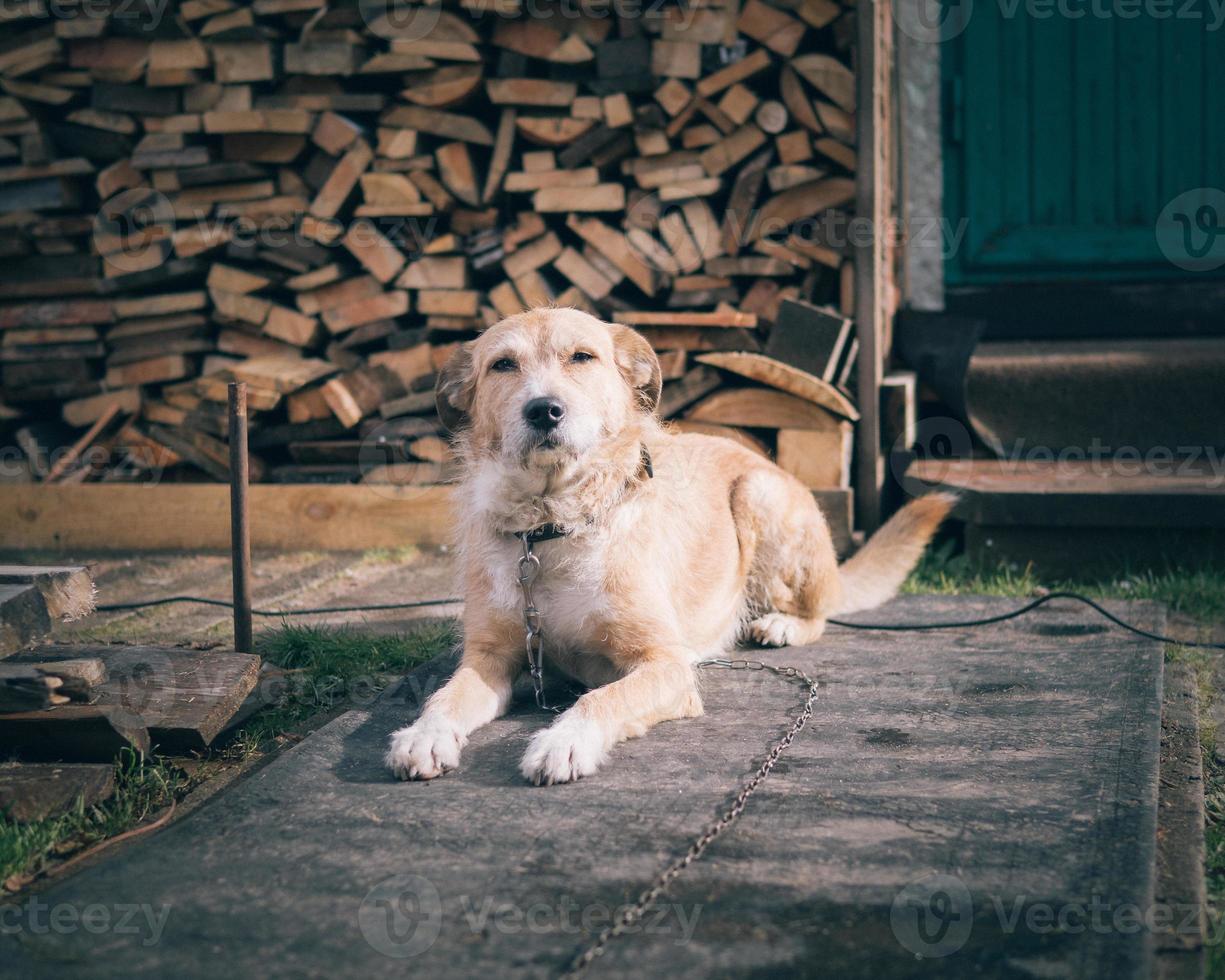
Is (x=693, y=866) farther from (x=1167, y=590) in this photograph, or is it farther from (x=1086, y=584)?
(x=1086, y=584)

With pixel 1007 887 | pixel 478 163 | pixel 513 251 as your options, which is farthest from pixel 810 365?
pixel 1007 887

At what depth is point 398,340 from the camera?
19.1 feet

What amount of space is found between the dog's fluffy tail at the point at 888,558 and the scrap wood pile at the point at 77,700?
2381 mm

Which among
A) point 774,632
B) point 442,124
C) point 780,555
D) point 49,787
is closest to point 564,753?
point 49,787

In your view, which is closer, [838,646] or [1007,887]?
[1007,887]

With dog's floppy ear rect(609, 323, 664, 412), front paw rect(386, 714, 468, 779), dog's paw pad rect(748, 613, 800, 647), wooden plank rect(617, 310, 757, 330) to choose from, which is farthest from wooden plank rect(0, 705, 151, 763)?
wooden plank rect(617, 310, 757, 330)

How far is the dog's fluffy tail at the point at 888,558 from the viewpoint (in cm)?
451

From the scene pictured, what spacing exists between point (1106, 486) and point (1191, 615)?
75 cm

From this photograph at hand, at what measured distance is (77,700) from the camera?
2.76 m

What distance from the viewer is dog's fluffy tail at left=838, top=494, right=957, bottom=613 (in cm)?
451

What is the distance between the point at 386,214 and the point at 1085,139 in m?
3.75

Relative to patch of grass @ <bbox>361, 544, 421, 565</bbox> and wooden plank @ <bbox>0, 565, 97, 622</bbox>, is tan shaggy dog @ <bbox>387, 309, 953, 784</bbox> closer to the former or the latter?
wooden plank @ <bbox>0, 565, 97, 622</bbox>

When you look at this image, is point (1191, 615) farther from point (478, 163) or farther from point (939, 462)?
point (478, 163)

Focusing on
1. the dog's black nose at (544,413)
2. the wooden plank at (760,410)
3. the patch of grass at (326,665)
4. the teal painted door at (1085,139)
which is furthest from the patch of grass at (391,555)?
the teal painted door at (1085,139)
